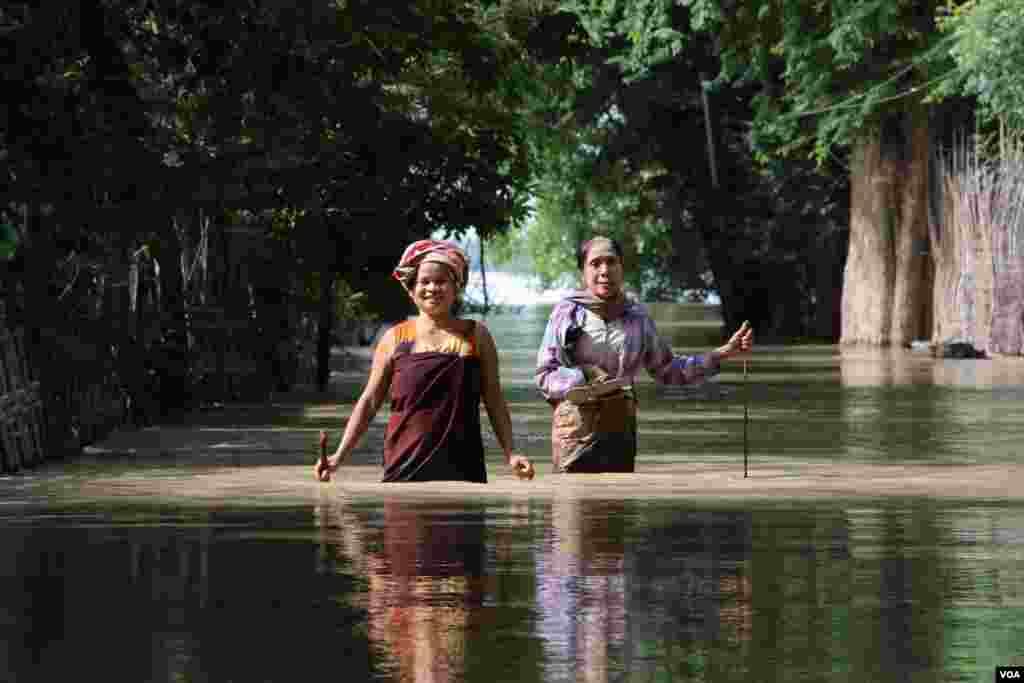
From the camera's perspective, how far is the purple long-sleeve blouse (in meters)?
14.9

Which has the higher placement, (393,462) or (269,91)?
(269,91)

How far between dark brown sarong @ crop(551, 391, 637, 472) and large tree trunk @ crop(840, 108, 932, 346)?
3507 centimetres

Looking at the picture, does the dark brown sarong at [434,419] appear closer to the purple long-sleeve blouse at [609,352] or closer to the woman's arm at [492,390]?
the woman's arm at [492,390]

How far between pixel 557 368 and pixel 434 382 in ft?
5.56

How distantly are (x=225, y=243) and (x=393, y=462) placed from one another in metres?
17.7

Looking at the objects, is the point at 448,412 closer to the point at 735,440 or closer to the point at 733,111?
the point at 735,440

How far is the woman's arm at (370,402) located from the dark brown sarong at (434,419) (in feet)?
0.16

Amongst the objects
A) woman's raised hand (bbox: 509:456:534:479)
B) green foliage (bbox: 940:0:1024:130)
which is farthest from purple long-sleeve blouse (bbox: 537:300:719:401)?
green foliage (bbox: 940:0:1024:130)

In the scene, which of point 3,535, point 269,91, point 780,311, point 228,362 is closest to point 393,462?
point 3,535

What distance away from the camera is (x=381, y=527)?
13.6 meters

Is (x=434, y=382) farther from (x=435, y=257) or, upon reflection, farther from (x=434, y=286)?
(x=435, y=257)

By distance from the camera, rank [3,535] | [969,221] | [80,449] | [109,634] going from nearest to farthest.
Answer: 1. [109,634]
2. [3,535]
3. [80,449]
4. [969,221]

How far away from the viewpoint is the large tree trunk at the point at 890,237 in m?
50.0

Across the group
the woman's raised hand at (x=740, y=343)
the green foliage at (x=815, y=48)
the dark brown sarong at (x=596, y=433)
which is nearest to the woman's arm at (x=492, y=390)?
the woman's raised hand at (x=740, y=343)
